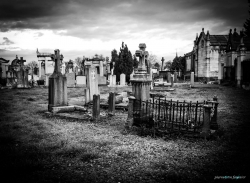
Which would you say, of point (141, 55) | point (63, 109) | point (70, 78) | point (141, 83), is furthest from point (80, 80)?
point (141, 83)

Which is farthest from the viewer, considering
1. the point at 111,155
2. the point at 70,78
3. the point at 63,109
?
the point at 70,78

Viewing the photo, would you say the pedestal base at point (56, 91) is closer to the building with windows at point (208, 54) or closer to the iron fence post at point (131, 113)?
the iron fence post at point (131, 113)

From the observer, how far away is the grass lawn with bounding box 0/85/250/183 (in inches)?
138

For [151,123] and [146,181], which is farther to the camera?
[151,123]

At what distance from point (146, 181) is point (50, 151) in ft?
8.51

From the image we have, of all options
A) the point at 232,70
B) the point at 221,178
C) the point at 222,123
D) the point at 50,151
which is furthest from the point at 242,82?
the point at 50,151

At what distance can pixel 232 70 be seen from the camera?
25.8m

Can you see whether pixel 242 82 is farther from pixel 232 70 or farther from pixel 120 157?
pixel 120 157

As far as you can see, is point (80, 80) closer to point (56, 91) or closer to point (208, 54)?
point (56, 91)

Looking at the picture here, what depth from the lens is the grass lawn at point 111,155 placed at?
3513mm

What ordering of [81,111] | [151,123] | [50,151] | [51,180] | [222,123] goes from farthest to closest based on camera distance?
[81,111]
[222,123]
[151,123]
[50,151]
[51,180]

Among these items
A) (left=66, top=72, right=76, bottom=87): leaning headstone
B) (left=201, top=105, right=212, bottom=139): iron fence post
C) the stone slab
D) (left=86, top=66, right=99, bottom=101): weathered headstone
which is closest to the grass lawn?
(left=201, top=105, right=212, bottom=139): iron fence post

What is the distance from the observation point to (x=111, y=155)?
444 cm

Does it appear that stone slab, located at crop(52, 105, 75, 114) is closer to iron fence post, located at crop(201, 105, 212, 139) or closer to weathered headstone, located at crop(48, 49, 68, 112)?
weathered headstone, located at crop(48, 49, 68, 112)
